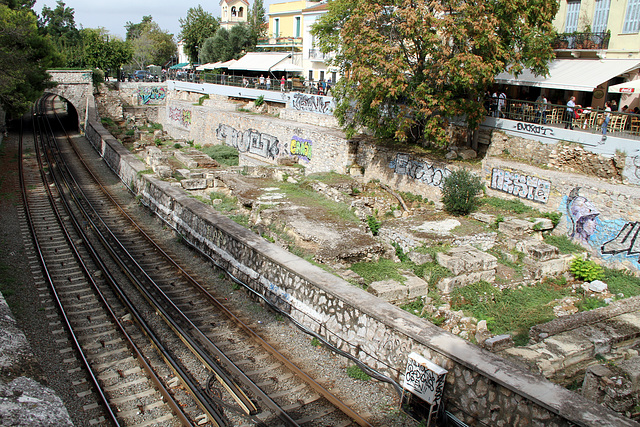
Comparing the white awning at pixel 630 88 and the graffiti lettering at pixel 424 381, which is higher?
the white awning at pixel 630 88

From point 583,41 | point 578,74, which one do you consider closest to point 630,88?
→ point 578,74

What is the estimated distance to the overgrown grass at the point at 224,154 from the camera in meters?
29.2

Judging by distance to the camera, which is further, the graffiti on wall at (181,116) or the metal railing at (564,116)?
the graffiti on wall at (181,116)

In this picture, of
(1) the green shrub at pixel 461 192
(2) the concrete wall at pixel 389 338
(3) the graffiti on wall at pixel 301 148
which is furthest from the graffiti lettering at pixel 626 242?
Answer: (3) the graffiti on wall at pixel 301 148

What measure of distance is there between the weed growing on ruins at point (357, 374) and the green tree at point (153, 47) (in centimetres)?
7114

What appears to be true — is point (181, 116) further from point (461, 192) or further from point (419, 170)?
point (461, 192)

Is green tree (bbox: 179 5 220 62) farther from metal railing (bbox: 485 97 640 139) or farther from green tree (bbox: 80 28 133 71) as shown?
metal railing (bbox: 485 97 640 139)

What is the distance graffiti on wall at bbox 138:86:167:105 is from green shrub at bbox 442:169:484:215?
1631 inches

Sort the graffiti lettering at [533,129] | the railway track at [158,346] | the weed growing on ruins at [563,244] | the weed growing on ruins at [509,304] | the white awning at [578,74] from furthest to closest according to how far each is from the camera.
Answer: the white awning at [578,74] < the graffiti lettering at [533,129] < the weed growing on ruins at [563,244] < the weed growing on ruins at [509,304] < the railway track at [158,346]

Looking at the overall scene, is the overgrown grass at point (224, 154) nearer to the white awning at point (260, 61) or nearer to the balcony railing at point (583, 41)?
the white awning at point (260, 61)

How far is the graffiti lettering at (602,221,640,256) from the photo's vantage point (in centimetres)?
1374

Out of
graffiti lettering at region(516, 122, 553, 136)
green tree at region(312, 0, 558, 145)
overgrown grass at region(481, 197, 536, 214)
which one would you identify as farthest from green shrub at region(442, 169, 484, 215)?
graffiti lettering at region(516, 122, 553, 136)

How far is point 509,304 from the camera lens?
472 inches

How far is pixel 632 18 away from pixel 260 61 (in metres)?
26.5
